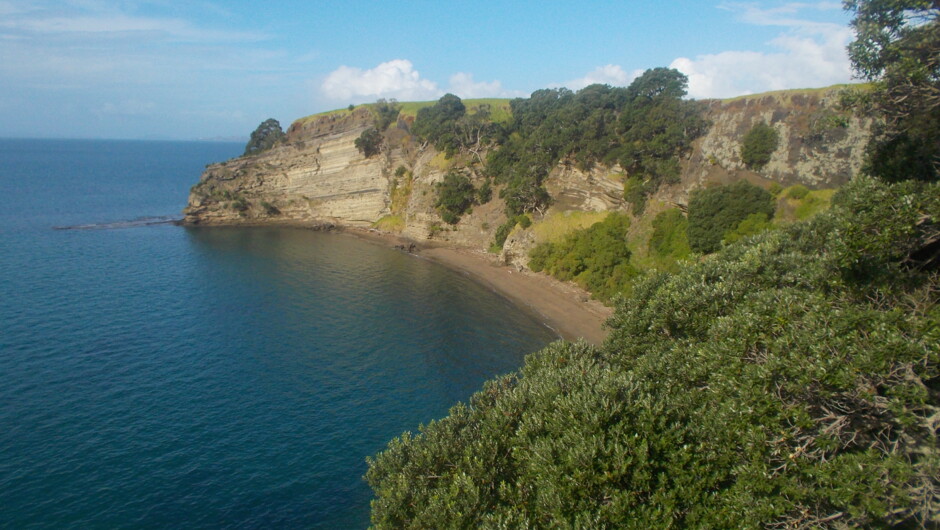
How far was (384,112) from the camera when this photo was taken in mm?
106125

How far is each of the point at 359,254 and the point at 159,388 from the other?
138ft

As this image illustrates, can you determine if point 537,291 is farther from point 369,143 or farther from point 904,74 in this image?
point 369,143

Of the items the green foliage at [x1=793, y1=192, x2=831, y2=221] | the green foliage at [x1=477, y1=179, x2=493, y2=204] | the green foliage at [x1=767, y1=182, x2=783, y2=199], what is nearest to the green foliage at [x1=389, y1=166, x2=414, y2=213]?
the green foliage at [x1=477, y1=179, x2=493, y2=204]

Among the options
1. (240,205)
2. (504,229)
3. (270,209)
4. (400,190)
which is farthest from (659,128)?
(240,205)

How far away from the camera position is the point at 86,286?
57969mm

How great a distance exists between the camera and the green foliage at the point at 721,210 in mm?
48688

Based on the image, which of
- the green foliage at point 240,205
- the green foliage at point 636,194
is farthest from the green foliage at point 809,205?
the green foliage at point 240,205

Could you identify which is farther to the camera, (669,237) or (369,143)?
(369,143)

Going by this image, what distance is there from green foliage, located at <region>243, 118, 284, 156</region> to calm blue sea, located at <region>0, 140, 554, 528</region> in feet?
135

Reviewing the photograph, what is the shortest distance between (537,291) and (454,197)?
26.3 m

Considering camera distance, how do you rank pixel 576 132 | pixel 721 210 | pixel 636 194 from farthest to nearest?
pixel 576 132, pixel 636 194, pixel 721 210

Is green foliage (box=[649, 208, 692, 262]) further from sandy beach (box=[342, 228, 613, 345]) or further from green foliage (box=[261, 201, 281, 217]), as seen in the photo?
green foliage (box=[261, 201, 281, 217])

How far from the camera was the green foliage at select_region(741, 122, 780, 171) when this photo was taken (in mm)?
51938

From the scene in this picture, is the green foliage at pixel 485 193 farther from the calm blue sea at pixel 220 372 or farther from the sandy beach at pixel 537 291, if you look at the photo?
the calm blue sea at pixel 220 372
